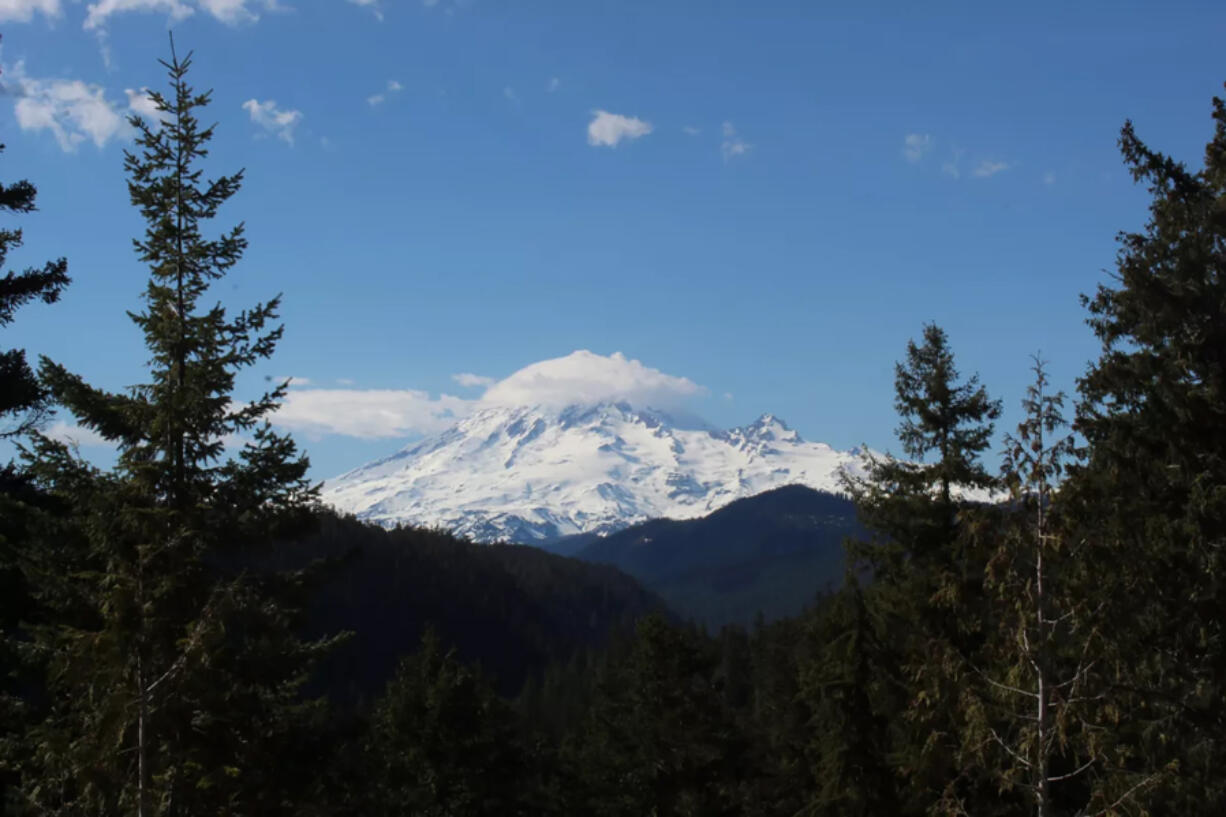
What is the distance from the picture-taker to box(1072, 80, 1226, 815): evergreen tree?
46.3 ft

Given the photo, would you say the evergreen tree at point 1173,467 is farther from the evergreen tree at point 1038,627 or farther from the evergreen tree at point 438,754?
the evergreen tree at point 438,754

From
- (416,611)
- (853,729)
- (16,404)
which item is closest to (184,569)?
(16,404)

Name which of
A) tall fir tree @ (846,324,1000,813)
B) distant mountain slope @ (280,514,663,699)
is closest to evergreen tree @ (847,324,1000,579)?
tall fir tree @ (846,324,1000,813)

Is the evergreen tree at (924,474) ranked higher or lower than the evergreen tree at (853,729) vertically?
higher

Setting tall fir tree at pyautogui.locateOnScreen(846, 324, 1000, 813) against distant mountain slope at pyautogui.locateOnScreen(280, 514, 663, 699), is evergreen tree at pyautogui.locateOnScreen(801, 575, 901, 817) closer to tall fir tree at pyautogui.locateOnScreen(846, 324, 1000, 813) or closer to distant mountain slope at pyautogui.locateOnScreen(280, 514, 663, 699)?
tall fir tree at pyautogui.locateOnScreen(846, 324, 1000, 813)

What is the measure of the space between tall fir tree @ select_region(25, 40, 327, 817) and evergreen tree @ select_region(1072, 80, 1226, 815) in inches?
439

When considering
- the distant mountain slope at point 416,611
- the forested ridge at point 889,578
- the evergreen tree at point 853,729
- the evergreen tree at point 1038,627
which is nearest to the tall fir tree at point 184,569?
the forested ridge at point 889,578

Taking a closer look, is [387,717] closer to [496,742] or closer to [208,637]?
[496,742]

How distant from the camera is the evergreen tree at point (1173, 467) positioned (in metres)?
14.1

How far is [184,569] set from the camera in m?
12.1

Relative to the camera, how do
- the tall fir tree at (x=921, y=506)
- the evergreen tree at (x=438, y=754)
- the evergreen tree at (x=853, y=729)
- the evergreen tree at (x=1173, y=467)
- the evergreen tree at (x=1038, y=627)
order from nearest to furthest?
the evergreen tree at (x=1038, y=627) → the evergreen tree at (x=1173, y=467) → the tall fir tree at (x=921, y=506) → the evergreen tree at (x=853, y=729) → the evergreen tree at (x=438, y=754)

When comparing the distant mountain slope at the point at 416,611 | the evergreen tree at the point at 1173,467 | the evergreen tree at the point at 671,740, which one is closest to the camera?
the evergreen tree at the point at 1173,467

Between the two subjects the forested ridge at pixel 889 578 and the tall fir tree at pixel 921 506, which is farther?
the tall fir tree at pixel 921 506

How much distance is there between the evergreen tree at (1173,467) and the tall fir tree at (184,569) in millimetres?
11143
